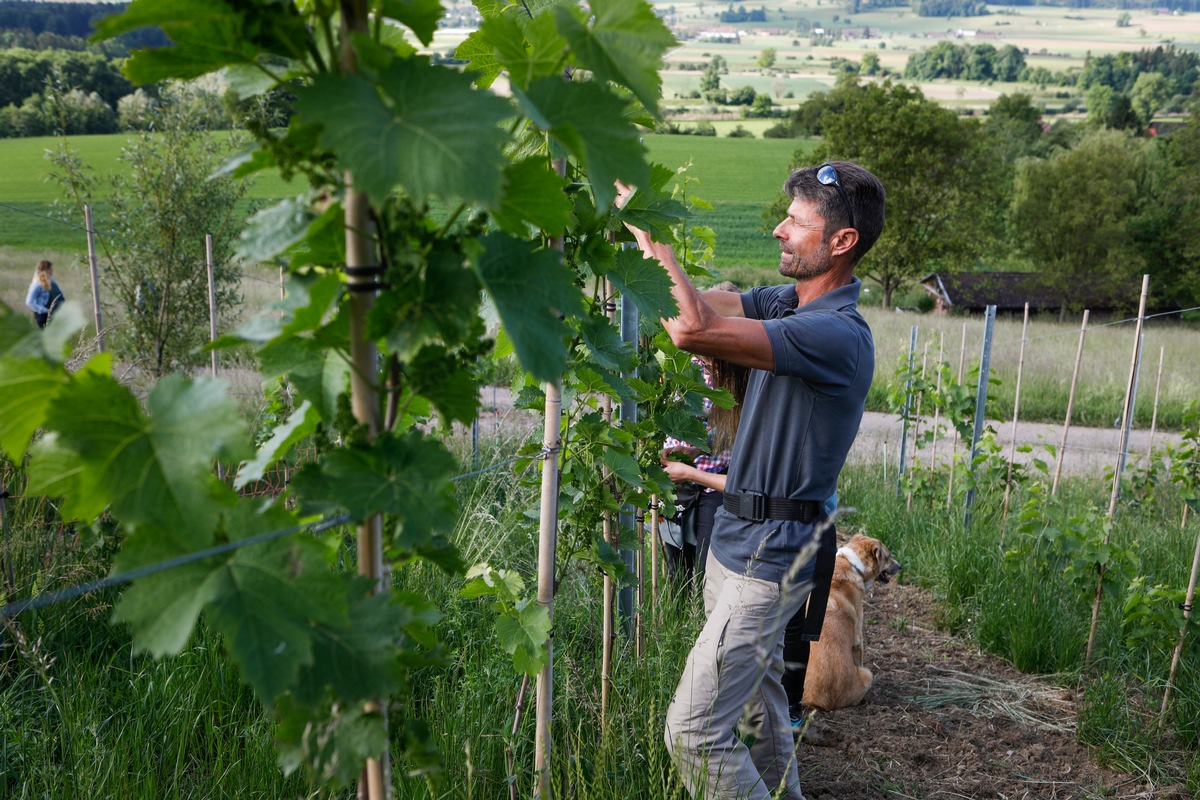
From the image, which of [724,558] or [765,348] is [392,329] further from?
[724,558]

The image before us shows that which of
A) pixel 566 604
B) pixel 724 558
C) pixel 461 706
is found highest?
pixel 724 558

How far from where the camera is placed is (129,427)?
2.59 ft

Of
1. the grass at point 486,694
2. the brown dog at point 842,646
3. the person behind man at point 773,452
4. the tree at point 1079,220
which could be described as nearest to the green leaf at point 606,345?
the person behind man at point 773,452

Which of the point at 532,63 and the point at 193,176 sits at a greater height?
the point at 532,63

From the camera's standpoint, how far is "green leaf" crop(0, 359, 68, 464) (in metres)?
0.77

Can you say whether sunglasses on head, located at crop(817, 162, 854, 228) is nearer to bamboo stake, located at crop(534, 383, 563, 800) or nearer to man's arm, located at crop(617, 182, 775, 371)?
man's arm, located at crop(617, 182, 775, 371)

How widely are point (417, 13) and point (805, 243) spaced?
2.19 meters

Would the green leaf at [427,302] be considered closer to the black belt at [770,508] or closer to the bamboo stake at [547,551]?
the bamboo stake at [547,551]

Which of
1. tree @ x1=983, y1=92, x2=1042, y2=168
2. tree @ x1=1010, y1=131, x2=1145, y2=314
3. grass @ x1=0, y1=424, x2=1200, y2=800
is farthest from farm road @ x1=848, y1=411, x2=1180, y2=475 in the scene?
tree @ x1=983, y1=92, x2=1042, y2=168

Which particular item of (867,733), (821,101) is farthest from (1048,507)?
(821,101)

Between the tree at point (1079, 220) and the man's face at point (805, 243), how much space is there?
34.7m

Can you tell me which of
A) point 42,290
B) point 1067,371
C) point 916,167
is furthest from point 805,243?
point 916,167

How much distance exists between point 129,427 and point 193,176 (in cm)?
1028

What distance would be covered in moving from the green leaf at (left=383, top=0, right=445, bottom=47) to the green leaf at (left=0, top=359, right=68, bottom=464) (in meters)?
0.52
